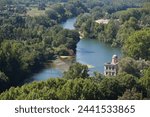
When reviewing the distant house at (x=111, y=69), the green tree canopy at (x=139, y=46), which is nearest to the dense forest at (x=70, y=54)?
the green tree canopy at (x=139, y=46)

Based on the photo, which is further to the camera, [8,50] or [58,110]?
[8,50]

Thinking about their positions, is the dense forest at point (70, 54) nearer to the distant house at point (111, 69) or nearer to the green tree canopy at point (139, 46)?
the green tree canopy at point (139, 46)

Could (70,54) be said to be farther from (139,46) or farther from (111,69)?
(111,69)

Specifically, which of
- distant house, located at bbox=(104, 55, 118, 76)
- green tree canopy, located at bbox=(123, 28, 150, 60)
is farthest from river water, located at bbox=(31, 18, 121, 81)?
distant house, located at bbox=(104, 55, 118, 76)

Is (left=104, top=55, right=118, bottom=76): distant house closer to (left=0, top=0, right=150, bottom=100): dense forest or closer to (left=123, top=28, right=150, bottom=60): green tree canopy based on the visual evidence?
(left=0, top=0, right=150, bottom=100): dense forest

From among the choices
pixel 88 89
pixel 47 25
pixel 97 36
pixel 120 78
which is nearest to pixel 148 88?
pixel 120 78

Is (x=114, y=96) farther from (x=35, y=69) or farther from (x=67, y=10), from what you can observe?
(x=67, y=10)
